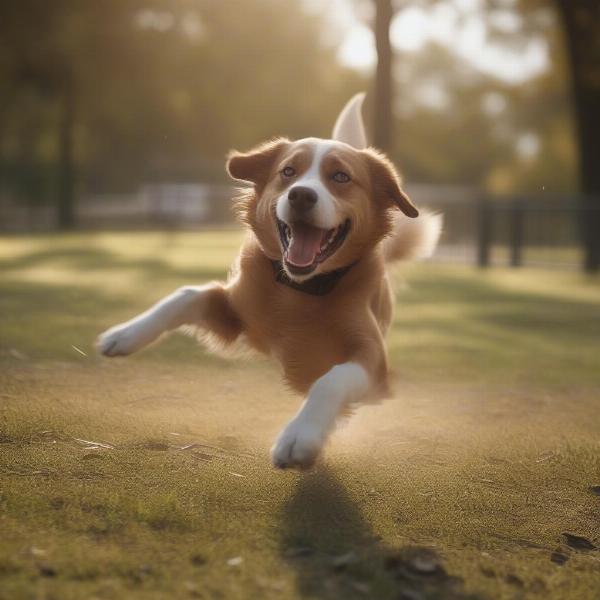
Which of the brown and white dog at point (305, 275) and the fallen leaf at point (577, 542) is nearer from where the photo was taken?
the fallen leaf at point (577, 542)

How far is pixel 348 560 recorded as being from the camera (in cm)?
249

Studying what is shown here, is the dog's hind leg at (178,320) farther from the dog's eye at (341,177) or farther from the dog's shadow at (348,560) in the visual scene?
the dog's shadow at (348,560)

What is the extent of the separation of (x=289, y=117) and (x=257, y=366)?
116ft

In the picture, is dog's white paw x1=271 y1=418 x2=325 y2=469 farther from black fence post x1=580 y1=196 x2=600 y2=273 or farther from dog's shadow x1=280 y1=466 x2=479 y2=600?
black fence post x1=580 y1=196 x2=600 y2=273

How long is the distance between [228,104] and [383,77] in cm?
2140

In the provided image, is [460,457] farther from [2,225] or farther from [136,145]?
[136,145]

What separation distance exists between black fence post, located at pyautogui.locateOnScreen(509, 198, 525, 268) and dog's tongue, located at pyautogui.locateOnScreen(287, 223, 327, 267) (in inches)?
530

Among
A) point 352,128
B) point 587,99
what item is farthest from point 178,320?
point 587,99

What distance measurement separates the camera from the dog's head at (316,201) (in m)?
3.76

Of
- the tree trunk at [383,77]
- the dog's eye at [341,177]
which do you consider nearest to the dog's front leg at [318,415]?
the dog's eye at [341,177]

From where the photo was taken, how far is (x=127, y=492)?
2.91 m

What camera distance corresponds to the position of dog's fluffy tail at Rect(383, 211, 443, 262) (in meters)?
5.70

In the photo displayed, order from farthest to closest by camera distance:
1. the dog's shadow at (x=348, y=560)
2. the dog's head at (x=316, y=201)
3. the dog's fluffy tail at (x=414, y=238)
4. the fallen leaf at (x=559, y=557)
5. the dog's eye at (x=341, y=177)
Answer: the dog's fluffy tail at (x=414, y=238), the dog's eye at (x=341, y=177), the dog's head at (x=316, y=201), the fallen leaf at (x=559, y=557), the dog's shadow at (x=348, y=560)

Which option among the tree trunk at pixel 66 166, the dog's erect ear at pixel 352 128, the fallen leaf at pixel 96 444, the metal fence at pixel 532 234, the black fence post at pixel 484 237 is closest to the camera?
the fallen leaf at pixel 96 444
